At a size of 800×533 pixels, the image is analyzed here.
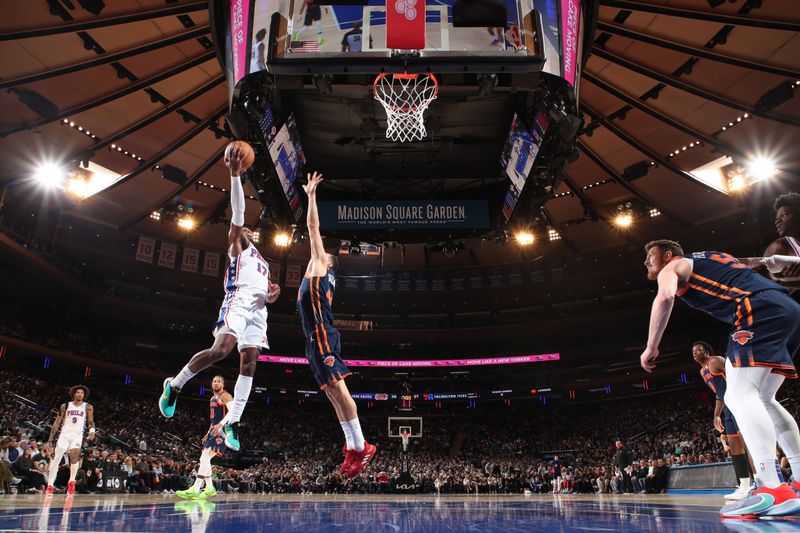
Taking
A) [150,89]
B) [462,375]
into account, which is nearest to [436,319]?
[462,375]

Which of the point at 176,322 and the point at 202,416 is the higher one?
the point at 176,322

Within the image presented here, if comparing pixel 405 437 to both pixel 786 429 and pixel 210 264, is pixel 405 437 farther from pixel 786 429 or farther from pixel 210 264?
pixel 786 429

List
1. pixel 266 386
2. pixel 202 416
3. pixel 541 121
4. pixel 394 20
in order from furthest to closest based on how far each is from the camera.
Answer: pixel 266 386 < pixel 202 416 < pixel 541 121 < pixel 394 20

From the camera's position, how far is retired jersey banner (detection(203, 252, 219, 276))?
2769 cm

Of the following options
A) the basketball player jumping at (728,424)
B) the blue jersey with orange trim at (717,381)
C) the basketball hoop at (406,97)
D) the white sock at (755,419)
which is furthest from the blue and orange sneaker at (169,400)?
the blue jersey with orange trim at (717,381)

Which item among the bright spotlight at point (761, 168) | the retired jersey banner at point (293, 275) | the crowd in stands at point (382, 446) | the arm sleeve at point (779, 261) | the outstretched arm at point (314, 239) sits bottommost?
the crowd in stands at point (382, 446)

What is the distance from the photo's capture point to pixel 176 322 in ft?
104

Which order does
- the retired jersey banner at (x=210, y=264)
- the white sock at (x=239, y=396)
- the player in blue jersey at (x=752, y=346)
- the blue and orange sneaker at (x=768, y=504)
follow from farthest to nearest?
the retired jersey banner at (x=210, y=264), the white sock at (x=239, y=396), the player in blue jersey at (x=752, y=346), the blue and orange sneaker at (x=768, y=504)

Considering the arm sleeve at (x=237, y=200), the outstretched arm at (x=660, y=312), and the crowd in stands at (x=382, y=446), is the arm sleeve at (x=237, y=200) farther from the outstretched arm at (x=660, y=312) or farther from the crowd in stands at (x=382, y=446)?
the crowd in stands at (x=382, y=446)

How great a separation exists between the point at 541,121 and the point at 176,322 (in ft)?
92.0

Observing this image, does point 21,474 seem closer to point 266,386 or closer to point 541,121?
point 541,121

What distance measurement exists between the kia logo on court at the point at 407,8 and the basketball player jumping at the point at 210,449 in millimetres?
6135

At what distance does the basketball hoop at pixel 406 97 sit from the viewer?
9.23 meters

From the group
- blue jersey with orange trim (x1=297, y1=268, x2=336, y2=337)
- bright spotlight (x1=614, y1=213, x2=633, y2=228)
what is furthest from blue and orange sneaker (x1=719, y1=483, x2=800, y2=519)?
bright spotlight (x1=614, y1=213, x2=633, y2=228)
